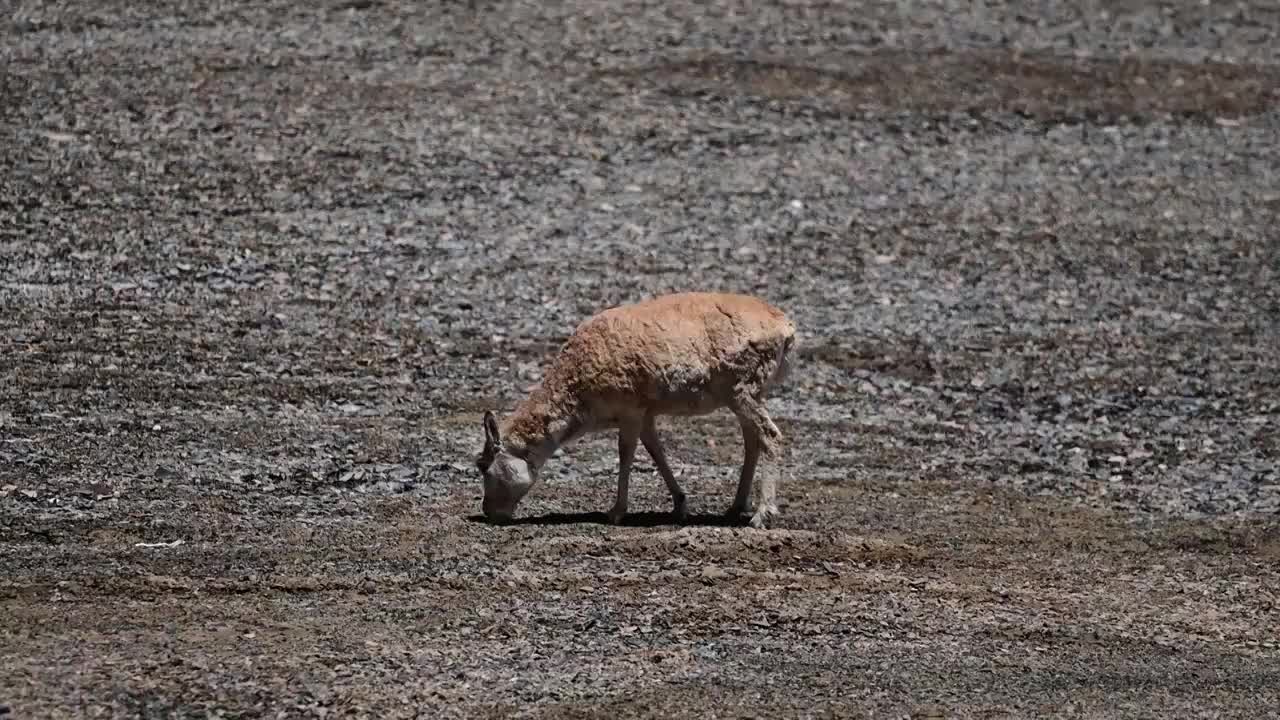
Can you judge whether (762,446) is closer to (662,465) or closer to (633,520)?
(662,465)

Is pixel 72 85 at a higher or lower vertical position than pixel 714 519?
higher

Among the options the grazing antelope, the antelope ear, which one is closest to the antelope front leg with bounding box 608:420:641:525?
the grazing antelope

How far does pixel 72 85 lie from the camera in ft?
69.5

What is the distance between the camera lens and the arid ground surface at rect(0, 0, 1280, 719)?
30.9 feet

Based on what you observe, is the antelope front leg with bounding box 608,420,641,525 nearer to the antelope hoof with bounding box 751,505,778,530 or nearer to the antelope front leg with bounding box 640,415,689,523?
the antelope front leg with bounding box 640,415,689,523

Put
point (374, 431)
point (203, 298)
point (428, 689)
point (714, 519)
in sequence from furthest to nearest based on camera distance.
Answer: point (203, 298) → point (374, 431) → point (714, 519) → point (428, 689)

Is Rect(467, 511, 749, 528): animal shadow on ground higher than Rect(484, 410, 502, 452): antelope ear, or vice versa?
Rect(484, 410, 502, 452): antelope ear

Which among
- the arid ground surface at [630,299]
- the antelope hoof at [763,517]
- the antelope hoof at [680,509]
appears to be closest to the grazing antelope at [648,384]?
the antelope hoof at [763,517]

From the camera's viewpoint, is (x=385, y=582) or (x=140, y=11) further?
(x=140, y=11)

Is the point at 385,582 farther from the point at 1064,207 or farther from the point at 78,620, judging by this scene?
the point at 1064,207

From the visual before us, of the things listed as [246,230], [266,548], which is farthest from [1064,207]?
[266,548]

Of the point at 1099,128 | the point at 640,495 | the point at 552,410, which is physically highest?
the point at 1099,128

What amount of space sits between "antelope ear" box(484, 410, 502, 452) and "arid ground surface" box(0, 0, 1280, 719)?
50cm

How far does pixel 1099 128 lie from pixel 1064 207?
2.54 m
